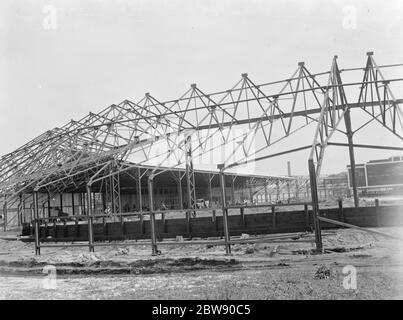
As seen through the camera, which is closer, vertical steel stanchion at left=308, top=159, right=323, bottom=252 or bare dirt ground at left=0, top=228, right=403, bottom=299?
bare dirt ground at left=0, top=228, right=403, bottom=299

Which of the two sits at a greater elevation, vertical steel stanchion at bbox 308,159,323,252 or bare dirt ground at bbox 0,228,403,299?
vertical steel stanchion at bbox 308,159,323,252

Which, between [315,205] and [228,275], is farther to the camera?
[315,205]

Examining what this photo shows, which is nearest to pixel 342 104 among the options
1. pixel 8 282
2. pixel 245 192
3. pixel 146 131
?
pixel 146 131

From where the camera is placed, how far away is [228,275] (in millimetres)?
9812

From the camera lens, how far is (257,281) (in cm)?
862

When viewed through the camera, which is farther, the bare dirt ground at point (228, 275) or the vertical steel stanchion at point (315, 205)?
the vertical steel stanchion at point (315, 205)

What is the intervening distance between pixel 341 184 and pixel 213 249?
63.4 m

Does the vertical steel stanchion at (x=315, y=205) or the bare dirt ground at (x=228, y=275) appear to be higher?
the vertical steel stanchion at (x=315, y=205)

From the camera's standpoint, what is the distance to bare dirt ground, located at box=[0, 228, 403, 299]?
762 centimetres

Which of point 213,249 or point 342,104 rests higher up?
point 342,104

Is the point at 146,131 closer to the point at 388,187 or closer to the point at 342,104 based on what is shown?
the point at 342,104

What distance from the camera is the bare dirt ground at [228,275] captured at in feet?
25.0

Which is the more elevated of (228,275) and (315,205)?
(315,205)

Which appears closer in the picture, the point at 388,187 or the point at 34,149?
the point at 34,149
